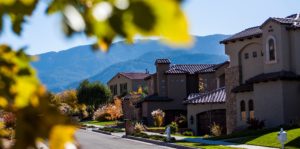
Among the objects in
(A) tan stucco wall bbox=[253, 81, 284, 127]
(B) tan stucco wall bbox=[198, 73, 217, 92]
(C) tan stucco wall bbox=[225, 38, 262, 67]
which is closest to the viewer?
(A) tan stucco wall bbox=[253, 81, 284, 127]

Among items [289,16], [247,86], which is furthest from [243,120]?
[289,16]

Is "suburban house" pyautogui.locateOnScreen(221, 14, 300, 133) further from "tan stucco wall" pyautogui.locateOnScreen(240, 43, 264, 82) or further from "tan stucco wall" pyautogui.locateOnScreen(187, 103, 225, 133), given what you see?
"tan stucco wall" pyautogui.locateOnScreen(187, 103, 225, 133)

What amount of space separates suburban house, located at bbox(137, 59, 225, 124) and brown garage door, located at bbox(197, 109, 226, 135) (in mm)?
13393

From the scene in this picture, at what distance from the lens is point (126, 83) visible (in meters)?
87.9

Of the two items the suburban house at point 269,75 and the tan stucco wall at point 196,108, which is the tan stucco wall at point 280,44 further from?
the tan stucco wall at point 196,108

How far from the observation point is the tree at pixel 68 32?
148 cm

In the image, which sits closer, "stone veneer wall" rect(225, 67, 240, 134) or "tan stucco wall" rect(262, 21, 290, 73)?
"tan stucco wall" rect(262, 21, 290, 73)

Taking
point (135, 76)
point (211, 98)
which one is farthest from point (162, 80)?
point (135, 76)

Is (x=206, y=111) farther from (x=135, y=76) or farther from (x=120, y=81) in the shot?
(x=120, y=81)

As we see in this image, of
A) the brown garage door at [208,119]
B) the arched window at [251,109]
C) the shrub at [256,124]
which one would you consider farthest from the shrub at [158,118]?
the shrub at [256,124]

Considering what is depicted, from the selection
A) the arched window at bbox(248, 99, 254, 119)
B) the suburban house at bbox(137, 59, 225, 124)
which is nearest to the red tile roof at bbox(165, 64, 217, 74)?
the suburban house at bbox(137, 59, 225, 124)

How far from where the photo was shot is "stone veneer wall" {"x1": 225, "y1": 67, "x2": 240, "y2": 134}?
3862 centimetres

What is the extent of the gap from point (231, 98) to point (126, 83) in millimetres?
49515

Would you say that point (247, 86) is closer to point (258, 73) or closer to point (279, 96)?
point (258, 73)
